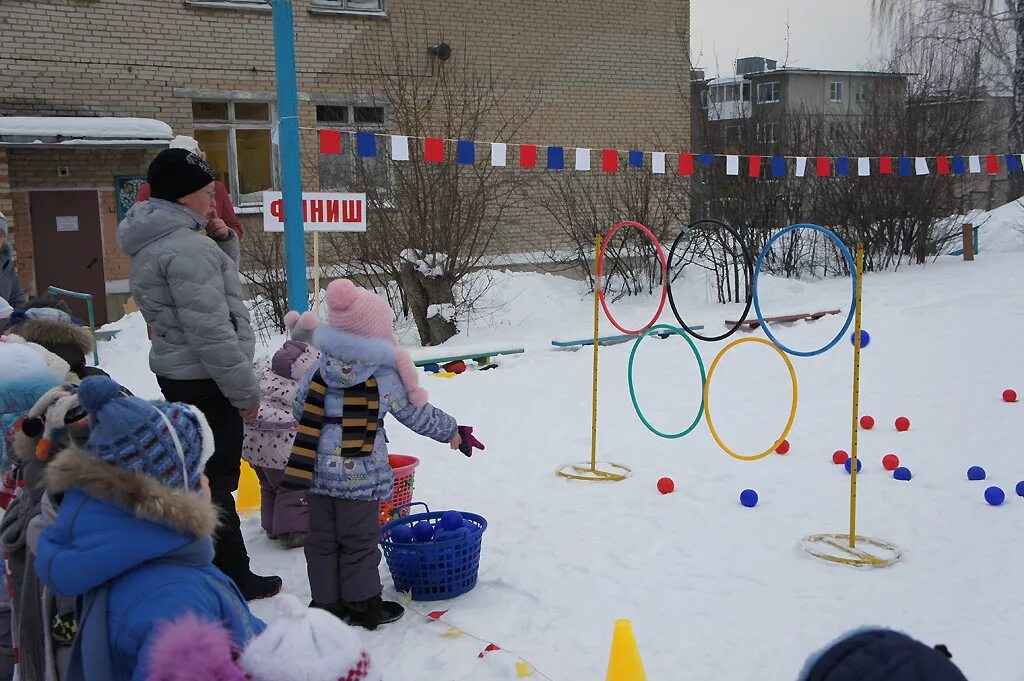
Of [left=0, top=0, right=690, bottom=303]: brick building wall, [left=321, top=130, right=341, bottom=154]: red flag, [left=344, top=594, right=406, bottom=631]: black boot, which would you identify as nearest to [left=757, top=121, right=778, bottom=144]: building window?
[left=0, top=0, right=690, bottom=303]: brick building wall

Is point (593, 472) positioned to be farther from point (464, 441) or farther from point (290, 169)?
point (290, 169)

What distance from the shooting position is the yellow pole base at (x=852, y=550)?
4.49 meters

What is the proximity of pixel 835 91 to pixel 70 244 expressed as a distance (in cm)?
4363

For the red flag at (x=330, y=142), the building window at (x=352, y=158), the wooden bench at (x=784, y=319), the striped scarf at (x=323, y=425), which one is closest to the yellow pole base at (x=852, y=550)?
the striped scarf at (x=323, y=425)

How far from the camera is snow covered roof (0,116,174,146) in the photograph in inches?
464

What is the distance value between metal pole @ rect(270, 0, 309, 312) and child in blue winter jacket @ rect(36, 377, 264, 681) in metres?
4.68

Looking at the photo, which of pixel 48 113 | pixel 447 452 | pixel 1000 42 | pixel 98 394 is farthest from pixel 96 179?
pixel 1000 42

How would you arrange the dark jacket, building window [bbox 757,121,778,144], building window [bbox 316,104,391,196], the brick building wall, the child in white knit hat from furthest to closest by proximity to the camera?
building window [bbox 757,121,778,144] < the brick building wall < building window [bbox 316,104,391,196] < the dark jacket < the child in white knit hat

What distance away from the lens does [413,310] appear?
38.6ft

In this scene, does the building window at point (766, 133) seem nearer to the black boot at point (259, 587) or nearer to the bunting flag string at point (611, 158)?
the bunting flag string at point (611, 158)

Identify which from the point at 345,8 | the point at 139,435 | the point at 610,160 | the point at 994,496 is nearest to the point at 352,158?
the point at 345,8

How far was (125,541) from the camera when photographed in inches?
74.0

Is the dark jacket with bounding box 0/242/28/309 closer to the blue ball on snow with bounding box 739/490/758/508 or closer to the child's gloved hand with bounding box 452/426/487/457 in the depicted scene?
the child's gloved hand with bounding box 452/426/487/457

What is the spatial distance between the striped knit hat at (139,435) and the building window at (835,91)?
5059cm
